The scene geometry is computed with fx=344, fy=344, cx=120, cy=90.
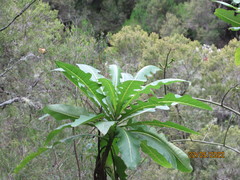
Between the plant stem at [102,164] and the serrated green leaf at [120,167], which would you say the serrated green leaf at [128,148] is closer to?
the plant stem at [102,164]

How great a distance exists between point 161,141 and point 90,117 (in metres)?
0.46

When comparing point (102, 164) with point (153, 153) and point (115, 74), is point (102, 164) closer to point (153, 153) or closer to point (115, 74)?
point (153, 153)

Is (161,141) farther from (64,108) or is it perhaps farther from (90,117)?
(64,108)

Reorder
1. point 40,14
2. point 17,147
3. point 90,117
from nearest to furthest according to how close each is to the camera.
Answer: point 90,117
point 17,147
point 40,14

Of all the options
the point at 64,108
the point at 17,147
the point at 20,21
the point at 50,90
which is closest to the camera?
A: the point at 64,108

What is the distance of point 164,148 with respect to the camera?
191 centimetres

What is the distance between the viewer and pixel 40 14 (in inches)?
403

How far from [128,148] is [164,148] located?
0.25 meters

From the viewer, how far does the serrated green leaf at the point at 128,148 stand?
67.9 inches

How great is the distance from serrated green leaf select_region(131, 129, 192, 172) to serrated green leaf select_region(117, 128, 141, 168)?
0.08 m

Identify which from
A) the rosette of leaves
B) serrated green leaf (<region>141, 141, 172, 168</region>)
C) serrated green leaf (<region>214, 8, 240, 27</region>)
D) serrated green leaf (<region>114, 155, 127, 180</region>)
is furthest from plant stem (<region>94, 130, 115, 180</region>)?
serrated green leaf (<region>214, 8, 240, 27</region>)

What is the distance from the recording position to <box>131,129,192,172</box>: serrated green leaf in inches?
74.3

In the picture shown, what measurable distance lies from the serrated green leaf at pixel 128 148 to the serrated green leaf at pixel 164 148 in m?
0.08

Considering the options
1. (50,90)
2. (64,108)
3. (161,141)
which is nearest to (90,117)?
(64,108)
